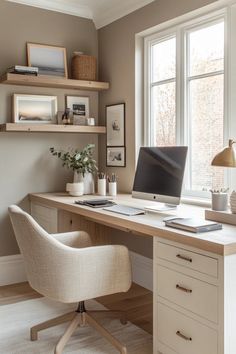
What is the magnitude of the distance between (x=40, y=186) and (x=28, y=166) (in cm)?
23

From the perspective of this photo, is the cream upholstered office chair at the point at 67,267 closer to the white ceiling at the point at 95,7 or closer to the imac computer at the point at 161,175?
the imac computer at the point at 161,175

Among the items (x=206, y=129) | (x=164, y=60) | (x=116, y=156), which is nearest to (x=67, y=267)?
(x=206, y=129)

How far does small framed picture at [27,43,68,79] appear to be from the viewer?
3570 mm

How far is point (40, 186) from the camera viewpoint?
3723 mm

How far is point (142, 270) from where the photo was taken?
3479 millimetres

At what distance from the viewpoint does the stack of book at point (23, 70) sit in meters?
3.31

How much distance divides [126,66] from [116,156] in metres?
0.84

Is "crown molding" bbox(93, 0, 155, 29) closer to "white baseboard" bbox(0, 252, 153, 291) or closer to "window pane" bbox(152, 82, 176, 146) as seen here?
"window pane" bbox(152, 82, 176, 146)

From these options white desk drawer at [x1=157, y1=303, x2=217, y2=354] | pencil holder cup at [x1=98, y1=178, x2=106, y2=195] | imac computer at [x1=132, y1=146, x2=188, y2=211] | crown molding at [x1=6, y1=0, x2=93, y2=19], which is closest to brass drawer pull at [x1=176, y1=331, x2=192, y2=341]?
white desk drawer at [x1=157, y1=303, x2=217, y2=354]

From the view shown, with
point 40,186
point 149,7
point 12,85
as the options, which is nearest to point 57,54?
point 12,85

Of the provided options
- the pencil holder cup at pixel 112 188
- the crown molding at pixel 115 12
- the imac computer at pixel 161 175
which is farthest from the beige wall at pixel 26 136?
the imac computer at pixel 161 175

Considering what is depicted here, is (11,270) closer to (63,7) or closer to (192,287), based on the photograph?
(192,287)

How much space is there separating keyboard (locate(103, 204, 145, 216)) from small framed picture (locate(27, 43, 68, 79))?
1.55 m

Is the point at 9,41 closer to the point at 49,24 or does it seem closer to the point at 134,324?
the point at 49,24
